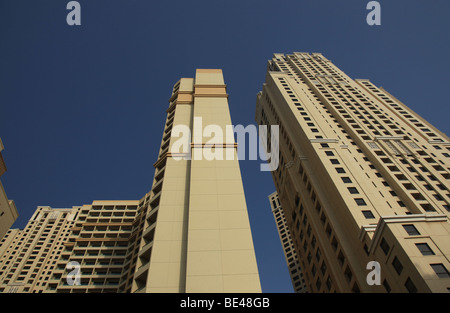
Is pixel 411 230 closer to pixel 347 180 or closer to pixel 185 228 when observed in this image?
pixel 347 180

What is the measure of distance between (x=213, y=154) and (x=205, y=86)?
17.2 meters

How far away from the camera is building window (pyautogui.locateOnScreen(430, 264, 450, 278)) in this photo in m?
24.8

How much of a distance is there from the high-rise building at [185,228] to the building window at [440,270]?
16.9 metres

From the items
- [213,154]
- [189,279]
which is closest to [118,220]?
[213,154]

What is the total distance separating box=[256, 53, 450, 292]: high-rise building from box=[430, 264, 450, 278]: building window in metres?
0.08

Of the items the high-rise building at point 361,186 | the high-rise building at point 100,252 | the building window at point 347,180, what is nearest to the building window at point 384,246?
the high-rise building at point 361,186

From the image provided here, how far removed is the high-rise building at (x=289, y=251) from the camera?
8600cm

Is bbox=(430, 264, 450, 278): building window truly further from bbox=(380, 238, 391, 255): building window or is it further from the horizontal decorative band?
the horizontal decorative band

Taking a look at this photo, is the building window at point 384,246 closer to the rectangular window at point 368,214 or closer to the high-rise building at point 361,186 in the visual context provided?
the high-rise building at point 361,186

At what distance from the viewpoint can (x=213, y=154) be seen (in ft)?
98.5

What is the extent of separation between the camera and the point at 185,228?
23359 millimetres

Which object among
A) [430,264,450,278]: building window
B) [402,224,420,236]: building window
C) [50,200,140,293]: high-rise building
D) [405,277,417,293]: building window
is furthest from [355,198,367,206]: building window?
[50,200,140,293]: high-rise building

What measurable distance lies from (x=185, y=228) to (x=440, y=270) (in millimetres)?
22187

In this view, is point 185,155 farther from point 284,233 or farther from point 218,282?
point 284,233
